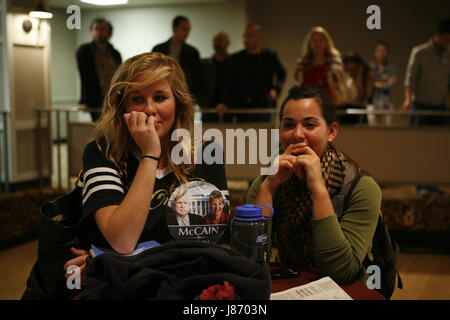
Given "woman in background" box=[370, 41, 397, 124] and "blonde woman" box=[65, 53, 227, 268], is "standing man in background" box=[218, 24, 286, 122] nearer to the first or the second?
"woman in background" box=[370, 41, 397, 124]

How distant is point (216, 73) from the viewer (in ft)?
17.9

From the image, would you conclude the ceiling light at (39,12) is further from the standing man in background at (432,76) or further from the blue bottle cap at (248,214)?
the blue bottle cap at (248,214)

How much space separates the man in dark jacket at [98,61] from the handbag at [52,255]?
8.04 ft

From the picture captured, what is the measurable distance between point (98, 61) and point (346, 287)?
318 centimetres

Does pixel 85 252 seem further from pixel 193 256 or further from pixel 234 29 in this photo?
pixel 234 29

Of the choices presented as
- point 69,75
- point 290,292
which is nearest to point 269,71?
point 290,292

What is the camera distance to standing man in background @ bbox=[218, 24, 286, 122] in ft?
15.8

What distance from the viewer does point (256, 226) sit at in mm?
1318

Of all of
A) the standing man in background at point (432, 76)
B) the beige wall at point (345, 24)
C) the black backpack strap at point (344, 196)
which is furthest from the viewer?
the beige wall at point (345, 24)

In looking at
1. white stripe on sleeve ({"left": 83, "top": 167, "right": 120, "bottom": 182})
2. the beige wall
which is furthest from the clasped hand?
the beige wall

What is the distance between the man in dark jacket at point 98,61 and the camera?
3.88 m

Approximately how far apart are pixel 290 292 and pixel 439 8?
8726 millimetres

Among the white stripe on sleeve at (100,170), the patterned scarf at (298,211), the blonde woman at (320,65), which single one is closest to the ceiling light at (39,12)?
the blonde woman at (320,65)
